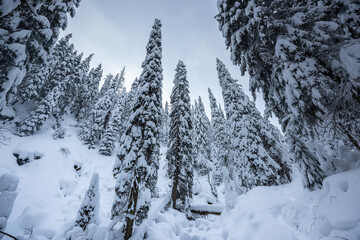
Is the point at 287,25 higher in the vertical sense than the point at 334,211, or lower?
higher

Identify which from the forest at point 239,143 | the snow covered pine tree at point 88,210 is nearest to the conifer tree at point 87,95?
the forest at point 239,143

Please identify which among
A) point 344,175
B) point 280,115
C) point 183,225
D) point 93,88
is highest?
point 93,88

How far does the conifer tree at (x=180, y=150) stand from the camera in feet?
50.0

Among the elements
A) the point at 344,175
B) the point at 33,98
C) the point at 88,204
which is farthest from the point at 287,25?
the point at 33,98

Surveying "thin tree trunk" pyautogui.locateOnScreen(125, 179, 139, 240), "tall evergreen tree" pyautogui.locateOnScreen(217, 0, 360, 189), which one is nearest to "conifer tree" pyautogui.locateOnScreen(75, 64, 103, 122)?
"thin tree trunk" pyautogui.locateOnScreen(125, 179, 139, 240)

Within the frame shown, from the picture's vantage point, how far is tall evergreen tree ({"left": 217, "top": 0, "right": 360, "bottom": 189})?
429 cm

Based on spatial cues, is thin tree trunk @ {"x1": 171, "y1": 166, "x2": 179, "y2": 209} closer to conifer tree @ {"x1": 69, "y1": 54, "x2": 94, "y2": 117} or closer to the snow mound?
the snow mound

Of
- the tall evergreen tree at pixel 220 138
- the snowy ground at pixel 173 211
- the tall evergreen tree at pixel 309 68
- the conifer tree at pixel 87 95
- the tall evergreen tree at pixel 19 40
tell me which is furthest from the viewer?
the conifer tree at pixel 87 95

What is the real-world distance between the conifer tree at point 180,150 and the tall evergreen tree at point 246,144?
4.84 metres

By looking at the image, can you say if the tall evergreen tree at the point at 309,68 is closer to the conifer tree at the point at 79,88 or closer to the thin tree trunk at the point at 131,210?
the thin tree trunk at the point at 131,210

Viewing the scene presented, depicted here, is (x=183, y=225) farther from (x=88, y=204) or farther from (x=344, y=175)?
(x=344, y=175)

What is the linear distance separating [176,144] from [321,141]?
39.5 ft

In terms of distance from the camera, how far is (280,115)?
7.00 metres

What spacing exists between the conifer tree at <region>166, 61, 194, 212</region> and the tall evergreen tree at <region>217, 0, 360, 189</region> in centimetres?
1036
